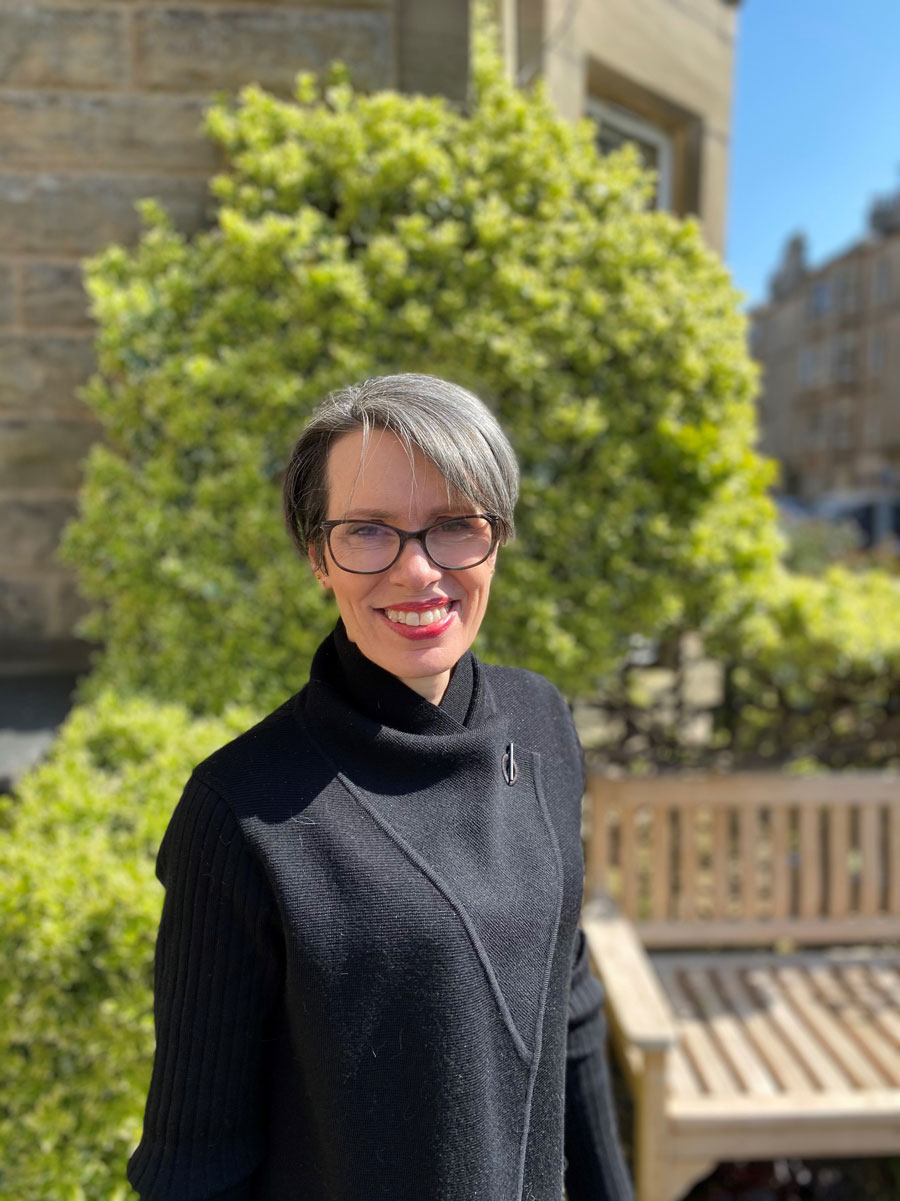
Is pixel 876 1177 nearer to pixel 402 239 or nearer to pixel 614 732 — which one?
pixel 614 732

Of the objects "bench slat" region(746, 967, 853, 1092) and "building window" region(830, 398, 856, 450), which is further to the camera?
"building window" region(830, 398, 856, 450)

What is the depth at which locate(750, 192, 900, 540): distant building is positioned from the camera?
33.4m

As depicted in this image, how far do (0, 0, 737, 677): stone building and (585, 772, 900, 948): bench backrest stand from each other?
251 centimetres

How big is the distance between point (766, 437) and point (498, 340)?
43.5 m

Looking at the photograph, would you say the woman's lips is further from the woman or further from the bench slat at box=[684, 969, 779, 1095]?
the bench slat at box=[684, 969, 779, 1095]

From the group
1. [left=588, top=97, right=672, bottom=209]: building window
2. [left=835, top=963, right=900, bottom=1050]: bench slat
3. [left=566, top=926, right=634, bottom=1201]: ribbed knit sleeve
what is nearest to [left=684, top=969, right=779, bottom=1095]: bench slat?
[left=835, top=963, right=900, bottom=1050]: bench slat

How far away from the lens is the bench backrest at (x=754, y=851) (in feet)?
11.7

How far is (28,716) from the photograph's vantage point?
323cm

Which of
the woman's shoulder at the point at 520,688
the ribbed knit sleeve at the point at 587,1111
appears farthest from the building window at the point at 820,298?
the ribbed knit sleeve at the point at 587,1111

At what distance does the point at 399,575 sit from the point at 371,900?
40 centimetres

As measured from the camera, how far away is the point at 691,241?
11.1 feet

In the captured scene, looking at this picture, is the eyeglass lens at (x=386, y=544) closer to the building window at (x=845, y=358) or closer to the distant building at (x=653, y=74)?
the distant building at (x=653, y=74)

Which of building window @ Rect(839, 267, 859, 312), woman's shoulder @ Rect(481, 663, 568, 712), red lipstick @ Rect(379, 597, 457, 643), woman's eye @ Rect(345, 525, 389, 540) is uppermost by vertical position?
building window @ Rect(839, 267, 859, 312)

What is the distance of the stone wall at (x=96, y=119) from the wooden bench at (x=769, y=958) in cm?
283
